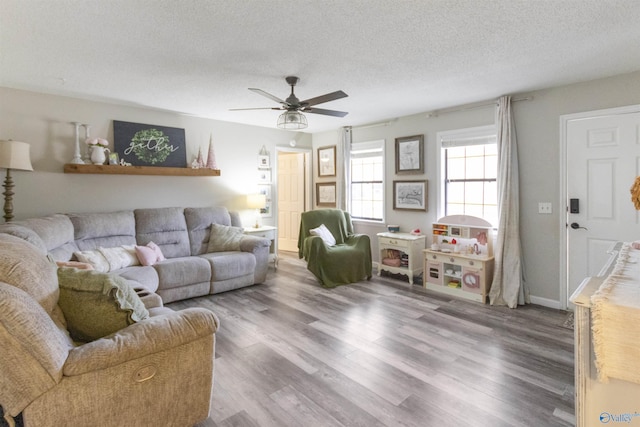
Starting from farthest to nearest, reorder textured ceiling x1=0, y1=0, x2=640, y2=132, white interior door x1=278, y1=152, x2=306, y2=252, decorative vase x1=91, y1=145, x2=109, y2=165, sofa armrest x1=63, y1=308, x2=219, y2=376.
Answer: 1. white interior door x1=278, y1=152, x2=306, y2=252
2. decorative vase x1=91, y1=145, x2=109, y2=165
3. textured ceiling x1=0, y1=0, x2=640, y2=132
4. sofa armrest x1=63, y1=308, x2=219, y2=376

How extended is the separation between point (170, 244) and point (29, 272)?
9.45 ft

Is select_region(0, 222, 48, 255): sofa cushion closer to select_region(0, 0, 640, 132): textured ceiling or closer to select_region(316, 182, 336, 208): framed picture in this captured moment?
select_region(0, 0, 640, 132): textured ceiling

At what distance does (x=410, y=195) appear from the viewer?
16.5 feet

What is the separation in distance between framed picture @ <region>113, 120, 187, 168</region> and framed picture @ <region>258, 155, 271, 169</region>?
1272 millimetres

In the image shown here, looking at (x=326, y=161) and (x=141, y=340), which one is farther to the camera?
(x=326, y=161)

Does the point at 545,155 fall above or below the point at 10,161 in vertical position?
above

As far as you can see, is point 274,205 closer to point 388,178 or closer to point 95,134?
point 388,178

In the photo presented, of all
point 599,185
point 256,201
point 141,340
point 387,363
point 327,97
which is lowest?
point 387,363

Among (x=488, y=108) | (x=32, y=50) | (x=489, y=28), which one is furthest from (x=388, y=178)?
(x=32, y=50)

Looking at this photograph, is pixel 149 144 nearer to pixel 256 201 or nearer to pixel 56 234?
pixel 256 201

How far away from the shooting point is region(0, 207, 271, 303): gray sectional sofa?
135 inches

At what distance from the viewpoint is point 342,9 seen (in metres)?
2.07

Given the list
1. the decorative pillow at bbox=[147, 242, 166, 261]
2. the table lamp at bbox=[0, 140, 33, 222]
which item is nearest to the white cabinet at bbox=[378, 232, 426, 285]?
the decorative pillow at bbox=[147, 242, 166, 261]

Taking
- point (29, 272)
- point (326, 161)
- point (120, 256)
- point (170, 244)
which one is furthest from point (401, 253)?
point (29, 272)
